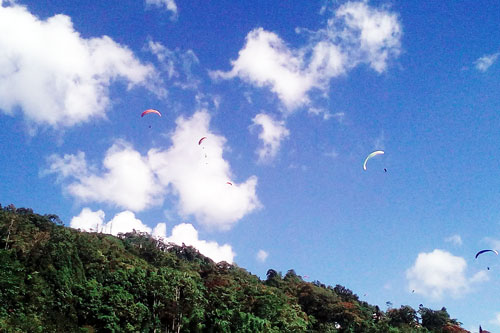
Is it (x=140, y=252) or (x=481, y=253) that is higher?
(x=140, y=252)

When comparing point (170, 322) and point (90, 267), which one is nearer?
point (170, 322)

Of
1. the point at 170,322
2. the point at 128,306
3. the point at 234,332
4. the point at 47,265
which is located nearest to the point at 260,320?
the point at 234,332

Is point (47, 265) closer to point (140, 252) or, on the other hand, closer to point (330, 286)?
point (140, 252)

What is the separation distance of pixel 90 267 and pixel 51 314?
1183 centimetres

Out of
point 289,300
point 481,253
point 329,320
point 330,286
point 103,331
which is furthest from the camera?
point 330,286

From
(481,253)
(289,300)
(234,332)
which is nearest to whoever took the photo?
(481,253)

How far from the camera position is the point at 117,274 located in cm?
3431

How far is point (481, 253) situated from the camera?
88.5 ft

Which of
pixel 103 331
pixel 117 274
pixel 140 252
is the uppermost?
pixel 140 252

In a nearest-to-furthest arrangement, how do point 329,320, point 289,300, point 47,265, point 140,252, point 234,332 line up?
Result: point 234,332, point 47,265, point 289,300, point 329,320, point 140,252

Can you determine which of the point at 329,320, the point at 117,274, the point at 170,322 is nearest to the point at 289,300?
the point at 329,320

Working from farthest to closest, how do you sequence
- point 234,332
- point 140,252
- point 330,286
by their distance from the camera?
point 330,286 → point 140,252 → point 234,332

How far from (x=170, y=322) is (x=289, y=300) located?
1337 centimetres

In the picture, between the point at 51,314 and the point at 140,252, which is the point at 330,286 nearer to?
the point at 140,252
